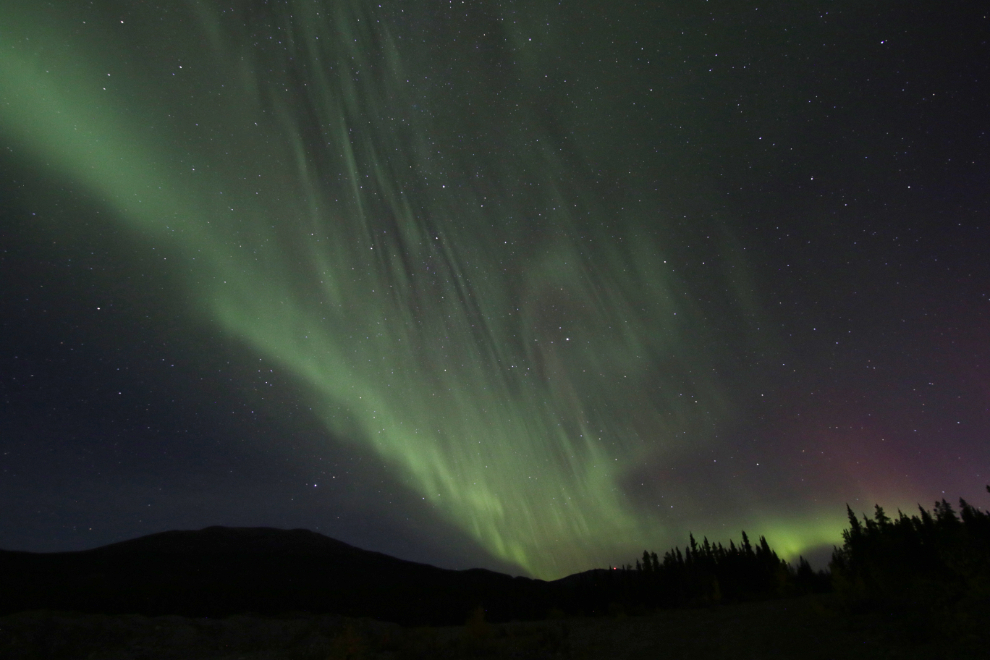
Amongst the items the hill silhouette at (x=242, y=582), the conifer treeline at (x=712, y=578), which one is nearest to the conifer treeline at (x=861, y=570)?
the conifer treeline at (x=712, y=578)

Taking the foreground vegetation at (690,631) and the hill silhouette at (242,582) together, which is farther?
the hill silhouette at (242,582)

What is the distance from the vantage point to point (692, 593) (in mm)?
52219

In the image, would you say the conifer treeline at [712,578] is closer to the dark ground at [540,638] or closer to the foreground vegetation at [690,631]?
the foreground vegetation at [690,631]

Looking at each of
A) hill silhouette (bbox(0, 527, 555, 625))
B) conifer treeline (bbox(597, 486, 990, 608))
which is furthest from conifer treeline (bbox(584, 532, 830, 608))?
hill silhouette (bbox(0, 527, 555, 625))

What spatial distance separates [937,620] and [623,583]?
61.5m

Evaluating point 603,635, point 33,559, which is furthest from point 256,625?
point 33,559

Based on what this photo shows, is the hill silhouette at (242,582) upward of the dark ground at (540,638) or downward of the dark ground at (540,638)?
upward

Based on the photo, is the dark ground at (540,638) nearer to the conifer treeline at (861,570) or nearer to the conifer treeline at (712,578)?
the conifer treeline at (861,570)

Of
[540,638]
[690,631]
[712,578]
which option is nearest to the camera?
[690,631]

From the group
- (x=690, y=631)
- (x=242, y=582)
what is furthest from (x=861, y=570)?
(x=242, y=582)

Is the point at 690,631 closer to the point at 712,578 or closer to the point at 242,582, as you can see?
the point at 712,578

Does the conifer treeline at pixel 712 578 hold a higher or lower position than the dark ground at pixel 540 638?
higher

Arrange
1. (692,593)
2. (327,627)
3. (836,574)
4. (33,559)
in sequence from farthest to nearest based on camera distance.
→ 1. (33,559)
2. (692,593)
3. (327,627)
4. (836,574)

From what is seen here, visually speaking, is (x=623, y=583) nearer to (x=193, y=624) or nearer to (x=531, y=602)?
(x=531, y=602)
